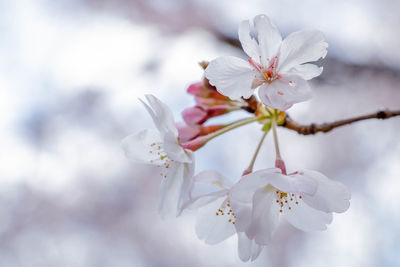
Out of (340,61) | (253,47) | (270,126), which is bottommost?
(340,61)

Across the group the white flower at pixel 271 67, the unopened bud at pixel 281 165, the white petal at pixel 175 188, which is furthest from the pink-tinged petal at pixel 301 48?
the white petal at pixel 175 188

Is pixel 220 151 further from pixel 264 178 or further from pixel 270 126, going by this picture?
pixel 264 178

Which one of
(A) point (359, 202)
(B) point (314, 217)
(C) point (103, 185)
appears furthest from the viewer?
(C) point (103, 185)

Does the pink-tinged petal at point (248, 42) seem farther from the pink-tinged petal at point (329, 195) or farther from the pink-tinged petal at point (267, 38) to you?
the pink-tinged petal at point (329, 195)

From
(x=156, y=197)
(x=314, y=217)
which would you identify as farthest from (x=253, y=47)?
(x=156, y=197)

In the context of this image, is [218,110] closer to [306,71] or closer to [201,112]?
[201,112]
